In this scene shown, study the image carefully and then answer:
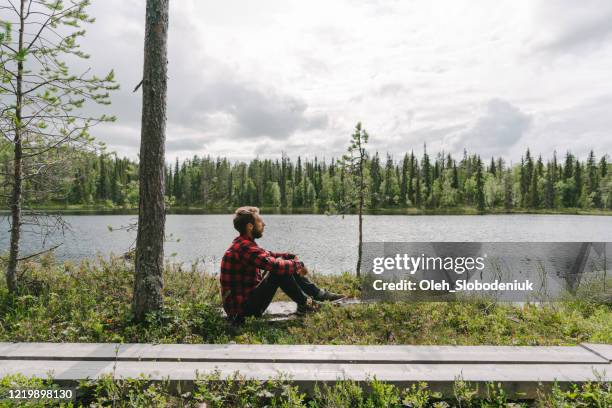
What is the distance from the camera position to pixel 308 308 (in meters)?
5.88

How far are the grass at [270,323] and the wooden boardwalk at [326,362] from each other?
42.5 inches

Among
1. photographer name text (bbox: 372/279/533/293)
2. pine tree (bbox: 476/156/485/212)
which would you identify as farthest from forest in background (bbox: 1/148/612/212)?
photographer name text (bbox: 372/279/533/293)

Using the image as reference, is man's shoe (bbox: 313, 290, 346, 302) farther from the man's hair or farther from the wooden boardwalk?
the wooden boardwalk

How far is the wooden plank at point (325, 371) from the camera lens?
2973 mm

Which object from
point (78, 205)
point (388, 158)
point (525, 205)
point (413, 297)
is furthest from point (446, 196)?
point (413, 297)

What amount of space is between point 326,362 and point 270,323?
7.46 ft

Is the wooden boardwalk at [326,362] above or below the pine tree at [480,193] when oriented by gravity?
below

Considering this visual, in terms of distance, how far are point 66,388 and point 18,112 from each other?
20.1 feet

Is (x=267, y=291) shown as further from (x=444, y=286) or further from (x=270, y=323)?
(x=444, y=286)

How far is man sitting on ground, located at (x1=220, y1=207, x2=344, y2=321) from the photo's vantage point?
504cm

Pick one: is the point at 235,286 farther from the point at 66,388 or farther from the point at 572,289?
the point at 572,289

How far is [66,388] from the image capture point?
288cm

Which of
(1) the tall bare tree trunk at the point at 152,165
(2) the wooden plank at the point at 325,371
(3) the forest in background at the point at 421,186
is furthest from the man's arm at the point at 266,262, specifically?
Result: (3) the forest in background at the point at 421,186

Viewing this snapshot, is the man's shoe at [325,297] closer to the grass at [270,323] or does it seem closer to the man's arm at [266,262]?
the grass at [270,323]
